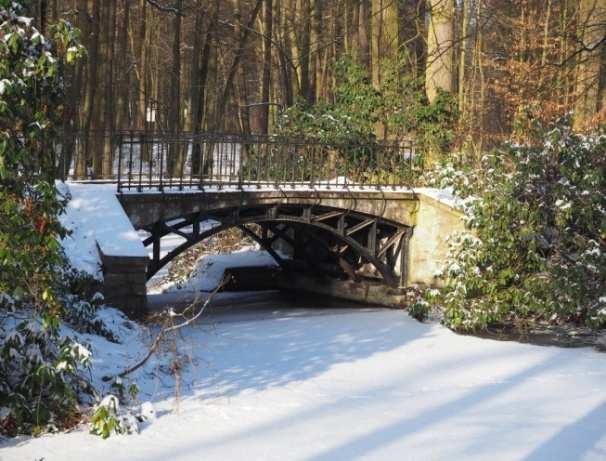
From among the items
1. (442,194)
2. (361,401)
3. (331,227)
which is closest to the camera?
(361,401)

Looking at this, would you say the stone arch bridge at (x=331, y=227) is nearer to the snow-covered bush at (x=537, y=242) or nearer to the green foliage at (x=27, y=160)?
the snow-covered bush at (x=537, y=242)

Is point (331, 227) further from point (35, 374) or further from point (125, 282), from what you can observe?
point (35, 374)

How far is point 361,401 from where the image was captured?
336 inches

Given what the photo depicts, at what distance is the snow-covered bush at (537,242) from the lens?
41.7ft

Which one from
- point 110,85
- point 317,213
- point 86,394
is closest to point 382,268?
point 317,213

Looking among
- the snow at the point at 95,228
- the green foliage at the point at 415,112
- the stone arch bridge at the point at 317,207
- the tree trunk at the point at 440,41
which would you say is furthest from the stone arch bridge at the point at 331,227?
the tree trunk at the point at 440,41

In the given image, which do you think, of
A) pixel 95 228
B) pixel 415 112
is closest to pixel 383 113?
pixel 415 112

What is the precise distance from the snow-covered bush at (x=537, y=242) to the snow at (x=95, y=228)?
5.19 meters

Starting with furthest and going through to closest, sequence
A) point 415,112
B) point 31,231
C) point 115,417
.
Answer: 1. point 415,112
2. point 115,417
3. point 31,231

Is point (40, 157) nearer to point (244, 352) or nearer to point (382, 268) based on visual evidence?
point (244, 352)

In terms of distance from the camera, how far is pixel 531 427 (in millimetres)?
7664

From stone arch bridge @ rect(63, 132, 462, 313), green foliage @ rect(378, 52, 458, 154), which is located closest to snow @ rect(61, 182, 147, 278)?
stone arch bridge @ rect(63, 132, 462, 313)

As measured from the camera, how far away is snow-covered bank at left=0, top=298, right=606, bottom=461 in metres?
6.82

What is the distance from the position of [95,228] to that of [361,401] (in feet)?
14.4
